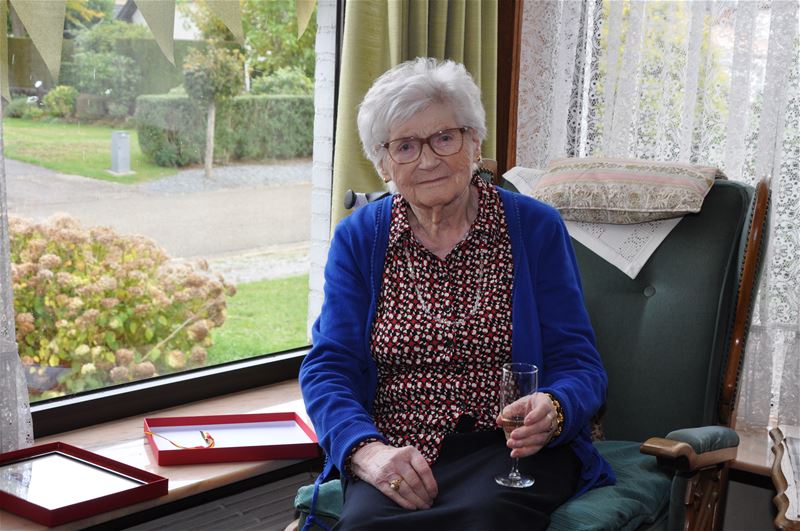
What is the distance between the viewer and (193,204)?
2.92 metres

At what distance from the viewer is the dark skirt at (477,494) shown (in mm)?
1531

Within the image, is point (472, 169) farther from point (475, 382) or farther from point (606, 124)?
point (606, 124)

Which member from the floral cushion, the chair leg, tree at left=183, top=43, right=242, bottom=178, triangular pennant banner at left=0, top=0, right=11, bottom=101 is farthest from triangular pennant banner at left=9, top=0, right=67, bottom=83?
the chair leg

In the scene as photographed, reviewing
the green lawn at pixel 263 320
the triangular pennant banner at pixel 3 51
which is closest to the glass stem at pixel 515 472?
the triangular pennant banner at pixel 3 51

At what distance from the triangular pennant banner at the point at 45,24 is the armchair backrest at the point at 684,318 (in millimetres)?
1330

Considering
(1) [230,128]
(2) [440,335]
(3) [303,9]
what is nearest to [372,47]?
(3) [303,9]

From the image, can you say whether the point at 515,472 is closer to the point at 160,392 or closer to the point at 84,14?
the point at 160,392

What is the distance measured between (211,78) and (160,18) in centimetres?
79

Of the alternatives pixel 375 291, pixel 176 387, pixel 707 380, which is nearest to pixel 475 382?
pixel 375 291

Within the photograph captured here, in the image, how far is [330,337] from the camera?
183 centimetres

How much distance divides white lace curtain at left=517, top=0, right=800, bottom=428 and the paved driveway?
95cm

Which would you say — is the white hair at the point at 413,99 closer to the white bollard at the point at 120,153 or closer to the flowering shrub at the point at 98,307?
the white bollard at the point at 120,153

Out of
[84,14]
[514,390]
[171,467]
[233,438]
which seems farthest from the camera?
[84,14]

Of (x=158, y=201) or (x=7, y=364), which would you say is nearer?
(x=7, y=364)
